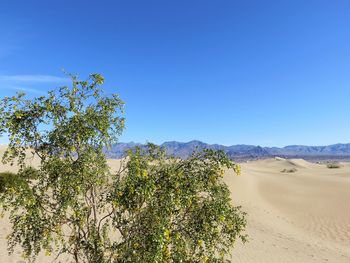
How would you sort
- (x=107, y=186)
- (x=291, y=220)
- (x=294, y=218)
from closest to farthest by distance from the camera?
(x=107, y=186) → (x=291, y=220) → (x=294, y=218)

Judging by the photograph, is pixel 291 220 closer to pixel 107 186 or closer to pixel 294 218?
pixel 294 218

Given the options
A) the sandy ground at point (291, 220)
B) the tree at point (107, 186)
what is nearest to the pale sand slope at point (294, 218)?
the sandy ground at point (291, 220)

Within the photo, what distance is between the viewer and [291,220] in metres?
32.2

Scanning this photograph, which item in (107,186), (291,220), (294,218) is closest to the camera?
(107,186)

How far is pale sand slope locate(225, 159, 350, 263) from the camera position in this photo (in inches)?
839

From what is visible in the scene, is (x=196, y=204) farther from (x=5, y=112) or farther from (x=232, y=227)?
(x=5, y=112)

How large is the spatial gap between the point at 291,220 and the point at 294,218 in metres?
0.79

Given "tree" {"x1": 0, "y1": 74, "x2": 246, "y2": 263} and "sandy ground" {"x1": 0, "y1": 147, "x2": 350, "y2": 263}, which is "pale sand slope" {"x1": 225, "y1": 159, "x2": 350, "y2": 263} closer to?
"sandy ground" {"x1": 0, "y1": 147, "x2": 350, "y2": 263}

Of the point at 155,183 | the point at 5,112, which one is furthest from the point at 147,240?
the point at 5,112

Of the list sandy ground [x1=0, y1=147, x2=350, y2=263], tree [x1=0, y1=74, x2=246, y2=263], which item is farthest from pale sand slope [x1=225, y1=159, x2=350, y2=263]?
tree [x1=0, y1=74, x2=246, y2=263]

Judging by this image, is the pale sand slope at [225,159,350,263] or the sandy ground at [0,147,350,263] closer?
the sandy ground at [0,147,350,263]

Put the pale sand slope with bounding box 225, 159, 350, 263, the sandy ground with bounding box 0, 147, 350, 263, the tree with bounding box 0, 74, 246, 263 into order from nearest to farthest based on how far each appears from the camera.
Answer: the tree with bounding box 0, 74, 246, 263 < the sandy ground with bounding box 0, 147, 350, 263 < the pale sand slope with bounding box 225, 159, 350, 263

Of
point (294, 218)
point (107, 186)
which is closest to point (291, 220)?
point (294, 218)

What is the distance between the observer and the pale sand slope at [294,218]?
21.3 meters
